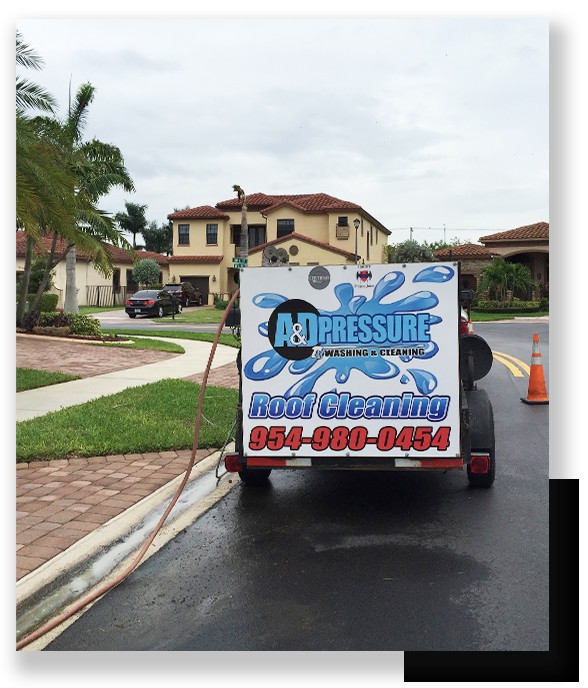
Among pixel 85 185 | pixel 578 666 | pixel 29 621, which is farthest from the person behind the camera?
pixel 85 185

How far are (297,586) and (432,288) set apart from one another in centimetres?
237

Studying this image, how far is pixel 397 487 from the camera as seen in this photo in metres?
6.70

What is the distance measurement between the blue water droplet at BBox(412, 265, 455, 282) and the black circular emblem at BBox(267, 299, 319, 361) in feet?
2.73

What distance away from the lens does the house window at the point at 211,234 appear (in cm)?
5097

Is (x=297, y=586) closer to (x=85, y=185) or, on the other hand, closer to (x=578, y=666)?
(x=578, y=666)

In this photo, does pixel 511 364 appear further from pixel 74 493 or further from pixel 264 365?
pixel 74 493

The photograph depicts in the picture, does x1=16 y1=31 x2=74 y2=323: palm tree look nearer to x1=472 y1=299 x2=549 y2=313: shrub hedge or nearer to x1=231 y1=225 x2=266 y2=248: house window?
x1=472 y1=299 x2=549 y2=313: shrub hedge

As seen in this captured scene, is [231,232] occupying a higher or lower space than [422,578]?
higher

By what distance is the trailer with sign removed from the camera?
5348 millimetres

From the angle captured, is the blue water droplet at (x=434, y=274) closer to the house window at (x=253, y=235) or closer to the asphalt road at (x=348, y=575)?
the asphalt road at (x=348, y=575)

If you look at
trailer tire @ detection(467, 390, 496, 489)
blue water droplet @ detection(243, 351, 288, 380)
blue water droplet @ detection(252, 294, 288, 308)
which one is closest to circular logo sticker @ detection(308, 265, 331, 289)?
blue water droplet @ detection(252, 294, 288, 308)

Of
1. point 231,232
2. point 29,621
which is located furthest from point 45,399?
point 231,232

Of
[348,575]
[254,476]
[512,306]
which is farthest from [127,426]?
[512,306]

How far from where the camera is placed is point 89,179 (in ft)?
82.3
